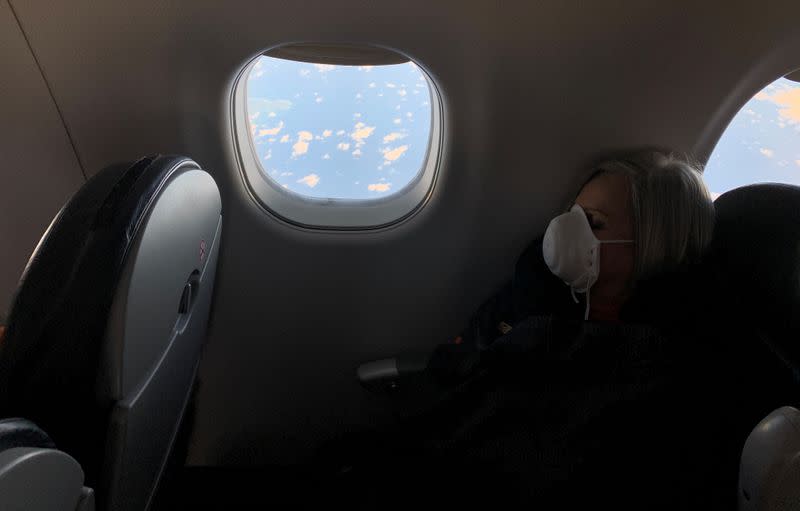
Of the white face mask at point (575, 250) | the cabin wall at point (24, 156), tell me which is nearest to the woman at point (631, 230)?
the white face mask at point (575, 250)

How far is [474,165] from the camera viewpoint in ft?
5.74

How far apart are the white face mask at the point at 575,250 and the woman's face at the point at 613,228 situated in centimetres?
2

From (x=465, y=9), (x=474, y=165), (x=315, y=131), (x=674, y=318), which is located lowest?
(x=674, y=318)

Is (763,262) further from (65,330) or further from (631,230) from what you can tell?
(65,330)

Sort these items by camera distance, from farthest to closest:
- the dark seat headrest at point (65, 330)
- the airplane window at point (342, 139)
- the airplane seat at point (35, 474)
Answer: the airplane window at point (342, 139) → the dark seat headrest at point (65, 330) → the airplane seat at point (35, 474)

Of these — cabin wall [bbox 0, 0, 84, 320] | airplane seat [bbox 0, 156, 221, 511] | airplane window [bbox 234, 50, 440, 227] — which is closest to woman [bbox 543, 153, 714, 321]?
airplane window [bbox 234, 50, 440, 227]

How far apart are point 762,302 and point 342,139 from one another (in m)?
1.25

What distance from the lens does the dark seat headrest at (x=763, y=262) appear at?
47.2 inches

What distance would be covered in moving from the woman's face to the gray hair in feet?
0.06

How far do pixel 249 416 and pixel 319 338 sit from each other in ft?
1.23

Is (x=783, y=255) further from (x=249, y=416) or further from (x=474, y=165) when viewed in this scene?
(x=249, y=416)

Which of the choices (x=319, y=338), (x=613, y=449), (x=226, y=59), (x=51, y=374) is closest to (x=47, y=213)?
(x=226, y=59)

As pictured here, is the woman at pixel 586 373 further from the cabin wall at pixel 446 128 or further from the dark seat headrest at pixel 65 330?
the dark seat headrest at pixel 65 330

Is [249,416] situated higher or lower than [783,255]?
lower
